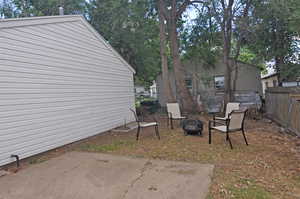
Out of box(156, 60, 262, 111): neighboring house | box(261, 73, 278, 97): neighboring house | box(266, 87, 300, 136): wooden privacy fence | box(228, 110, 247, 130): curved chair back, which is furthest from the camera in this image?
box(261, 73, 278, 97): neighboring house

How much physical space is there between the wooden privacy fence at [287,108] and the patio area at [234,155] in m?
0.42

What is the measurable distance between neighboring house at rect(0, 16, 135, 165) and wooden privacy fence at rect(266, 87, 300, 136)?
6100 mm

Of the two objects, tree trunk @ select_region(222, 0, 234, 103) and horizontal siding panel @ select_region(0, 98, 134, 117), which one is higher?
tree trunk @ select_region(222, 0, 234, 103)

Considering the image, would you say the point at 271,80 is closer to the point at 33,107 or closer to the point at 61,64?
the point at 61,64

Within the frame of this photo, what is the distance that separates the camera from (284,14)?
793 centimetres

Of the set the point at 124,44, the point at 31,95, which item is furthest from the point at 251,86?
the point at 31,95

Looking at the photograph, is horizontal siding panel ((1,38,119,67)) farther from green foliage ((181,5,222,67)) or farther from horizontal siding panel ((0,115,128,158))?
green foliage ((181,5,222,67))

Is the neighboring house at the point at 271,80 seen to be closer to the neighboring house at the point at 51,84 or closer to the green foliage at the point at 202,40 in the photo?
the green foliage at the point at 202,40

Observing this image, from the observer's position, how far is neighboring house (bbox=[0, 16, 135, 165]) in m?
4.02

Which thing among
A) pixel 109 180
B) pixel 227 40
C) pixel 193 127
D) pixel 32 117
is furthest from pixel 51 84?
pixel 227 40

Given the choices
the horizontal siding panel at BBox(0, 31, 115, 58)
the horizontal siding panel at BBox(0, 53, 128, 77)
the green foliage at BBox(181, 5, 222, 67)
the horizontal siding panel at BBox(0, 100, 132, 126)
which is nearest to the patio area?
the horizontal siding panel at BBox(0, 100, 132, 126)

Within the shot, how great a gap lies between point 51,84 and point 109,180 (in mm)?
3244

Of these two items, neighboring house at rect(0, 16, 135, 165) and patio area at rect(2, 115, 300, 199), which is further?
neighboring house at rect(0, 16, 135, 165)

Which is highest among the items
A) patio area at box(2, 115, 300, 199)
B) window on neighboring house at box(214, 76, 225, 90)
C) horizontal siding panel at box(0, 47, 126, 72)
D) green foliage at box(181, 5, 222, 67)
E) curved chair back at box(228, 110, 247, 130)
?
green foliage at box(181, 5, 222, 67)
